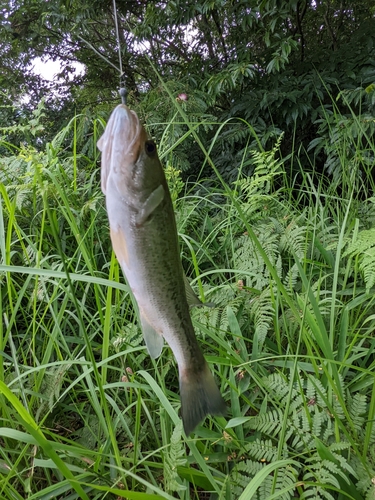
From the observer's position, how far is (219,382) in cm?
130

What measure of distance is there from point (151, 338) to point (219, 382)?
754mm

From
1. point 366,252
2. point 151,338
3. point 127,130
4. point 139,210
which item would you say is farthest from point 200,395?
point 366,252

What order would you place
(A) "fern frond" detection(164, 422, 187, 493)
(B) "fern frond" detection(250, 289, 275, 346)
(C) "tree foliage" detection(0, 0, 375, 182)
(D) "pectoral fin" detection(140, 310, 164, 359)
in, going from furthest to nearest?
(C) "tree foliage" detection(0, 0, 375, 182) → (B) "fern frond" detection(250, 289, 275, 346) → (A) "fern frond" detection(164, 422, 187, 493) → (D) "pectoral fin" detection(140, 310, 164, 359)

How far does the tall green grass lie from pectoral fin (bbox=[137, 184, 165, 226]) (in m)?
0.23

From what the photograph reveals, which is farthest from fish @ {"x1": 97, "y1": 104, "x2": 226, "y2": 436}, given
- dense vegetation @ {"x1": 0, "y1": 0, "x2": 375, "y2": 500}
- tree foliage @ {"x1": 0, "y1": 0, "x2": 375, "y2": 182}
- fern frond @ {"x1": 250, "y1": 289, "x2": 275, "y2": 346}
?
tree foliage @ {"x1": 0, "y1": 0, "x2": 375, "y2": 182}

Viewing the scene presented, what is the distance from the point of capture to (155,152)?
55cm

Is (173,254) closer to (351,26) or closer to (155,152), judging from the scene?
(155,152)

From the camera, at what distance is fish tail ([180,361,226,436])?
2.11 ft

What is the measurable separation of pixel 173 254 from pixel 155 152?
0.15 meters

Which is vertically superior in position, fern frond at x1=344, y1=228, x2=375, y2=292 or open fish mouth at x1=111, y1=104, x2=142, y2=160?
open fish mouth at x1=111, y1=104, x2=142, y2=160

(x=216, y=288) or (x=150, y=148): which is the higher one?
(x=150, y=148)

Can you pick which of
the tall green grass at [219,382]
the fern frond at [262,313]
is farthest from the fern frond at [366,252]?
the fern frond at [262,313]

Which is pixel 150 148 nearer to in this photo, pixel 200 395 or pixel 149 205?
pixel 149 205

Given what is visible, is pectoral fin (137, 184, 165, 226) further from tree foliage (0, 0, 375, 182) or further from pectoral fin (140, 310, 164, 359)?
tree foliage (0, 0, 375, 182)
